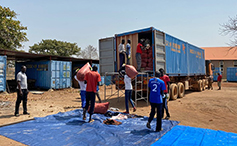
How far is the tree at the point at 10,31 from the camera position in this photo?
1546 centimetres

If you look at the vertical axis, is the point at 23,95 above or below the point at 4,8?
below

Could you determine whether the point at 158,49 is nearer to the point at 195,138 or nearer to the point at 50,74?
the point at 195,138

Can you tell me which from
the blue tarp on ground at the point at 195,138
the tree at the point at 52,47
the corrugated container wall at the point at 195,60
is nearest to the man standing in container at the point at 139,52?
the blue tarp on ground at the point at 195,138

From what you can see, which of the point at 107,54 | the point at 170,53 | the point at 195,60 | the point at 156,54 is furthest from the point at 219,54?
the point at 107,54

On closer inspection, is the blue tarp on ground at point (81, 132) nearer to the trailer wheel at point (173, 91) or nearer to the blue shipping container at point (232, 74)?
the trailer wheel at point (173, 91)

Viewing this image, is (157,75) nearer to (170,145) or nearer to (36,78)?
(170,145)

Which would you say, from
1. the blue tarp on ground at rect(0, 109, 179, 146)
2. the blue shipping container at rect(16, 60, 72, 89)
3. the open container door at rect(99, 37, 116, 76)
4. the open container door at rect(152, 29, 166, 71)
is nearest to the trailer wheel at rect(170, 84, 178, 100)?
the open container door at rect(152, 29, 166, 71)

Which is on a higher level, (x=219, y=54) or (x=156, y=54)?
(x=219, y=54)

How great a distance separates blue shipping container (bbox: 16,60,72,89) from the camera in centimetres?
1560

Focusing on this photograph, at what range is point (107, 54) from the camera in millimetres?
9789

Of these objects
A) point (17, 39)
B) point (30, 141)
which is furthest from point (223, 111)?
point (17, 39)

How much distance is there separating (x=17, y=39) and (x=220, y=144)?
18.8m

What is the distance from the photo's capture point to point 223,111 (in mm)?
7422

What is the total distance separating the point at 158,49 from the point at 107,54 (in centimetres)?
297
